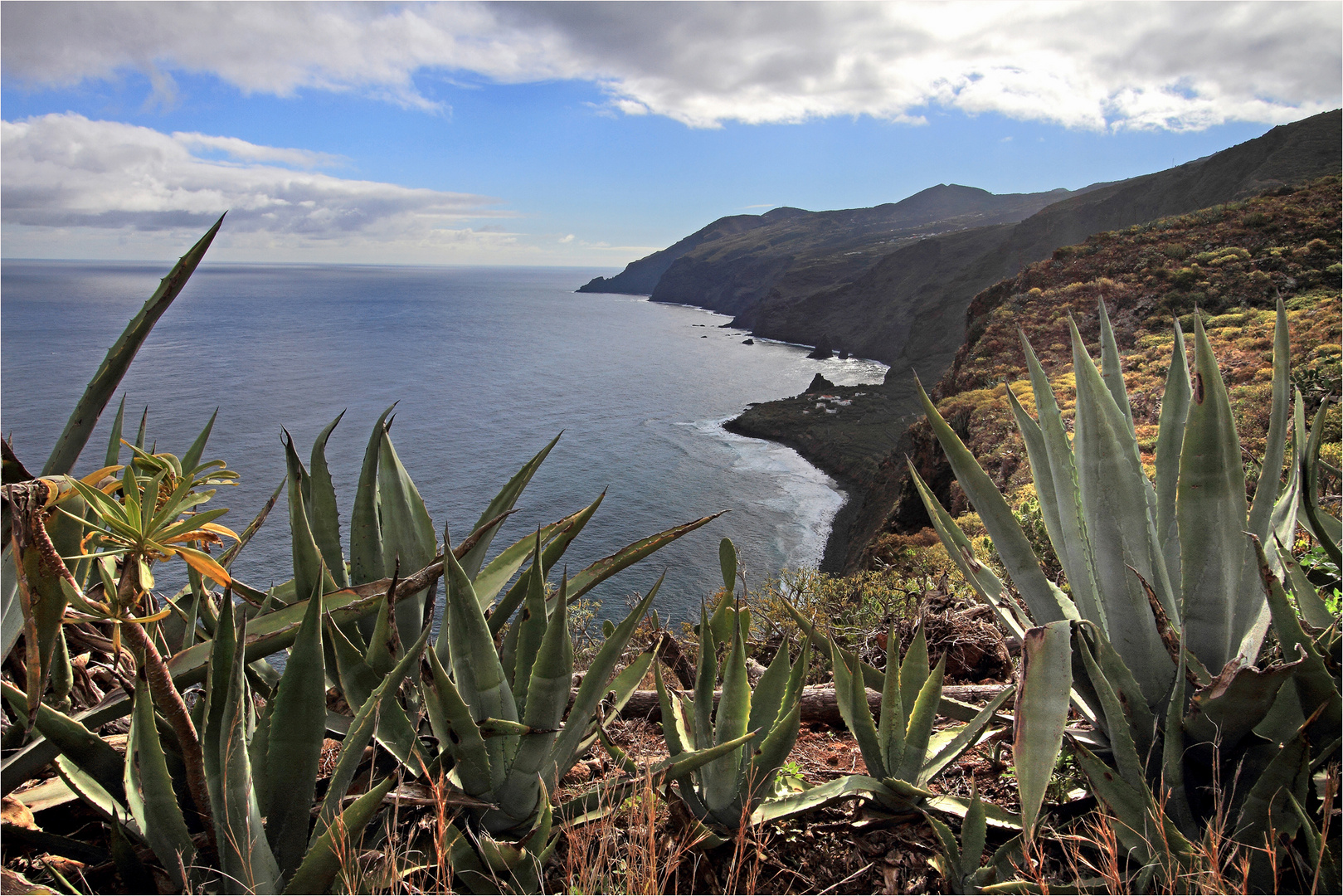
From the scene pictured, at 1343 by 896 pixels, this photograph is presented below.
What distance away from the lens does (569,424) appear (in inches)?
1889

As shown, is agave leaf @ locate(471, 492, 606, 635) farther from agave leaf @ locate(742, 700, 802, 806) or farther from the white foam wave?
the white foam wave

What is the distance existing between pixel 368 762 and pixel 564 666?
65 centimetres

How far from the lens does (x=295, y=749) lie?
1.45 metres

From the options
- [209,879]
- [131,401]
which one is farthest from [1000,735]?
[131,401]

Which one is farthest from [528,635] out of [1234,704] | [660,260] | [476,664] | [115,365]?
[660,260]

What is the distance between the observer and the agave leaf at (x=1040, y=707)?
137cm

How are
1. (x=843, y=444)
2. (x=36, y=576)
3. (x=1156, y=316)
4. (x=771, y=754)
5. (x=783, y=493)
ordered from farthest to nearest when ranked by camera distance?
(x=843, y=444) → (x=783, y=493) → (x=1156, y=316) → (x=771, y=754) → (x=36, y=576)

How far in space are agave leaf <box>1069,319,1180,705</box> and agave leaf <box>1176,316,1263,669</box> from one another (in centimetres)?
9

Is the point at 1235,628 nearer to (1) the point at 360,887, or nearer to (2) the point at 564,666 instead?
(2) the point at 564,666

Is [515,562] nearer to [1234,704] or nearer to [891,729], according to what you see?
[891,729]

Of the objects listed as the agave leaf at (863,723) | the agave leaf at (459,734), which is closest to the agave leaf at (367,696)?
the agave leaf at (459,734)

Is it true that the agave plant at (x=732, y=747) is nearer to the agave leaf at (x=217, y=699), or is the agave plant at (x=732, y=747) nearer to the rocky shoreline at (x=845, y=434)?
the agave leaf at (x=217, y=699)

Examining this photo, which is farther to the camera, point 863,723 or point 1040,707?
point 863,723

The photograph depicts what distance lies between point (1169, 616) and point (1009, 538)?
1.36 feet
